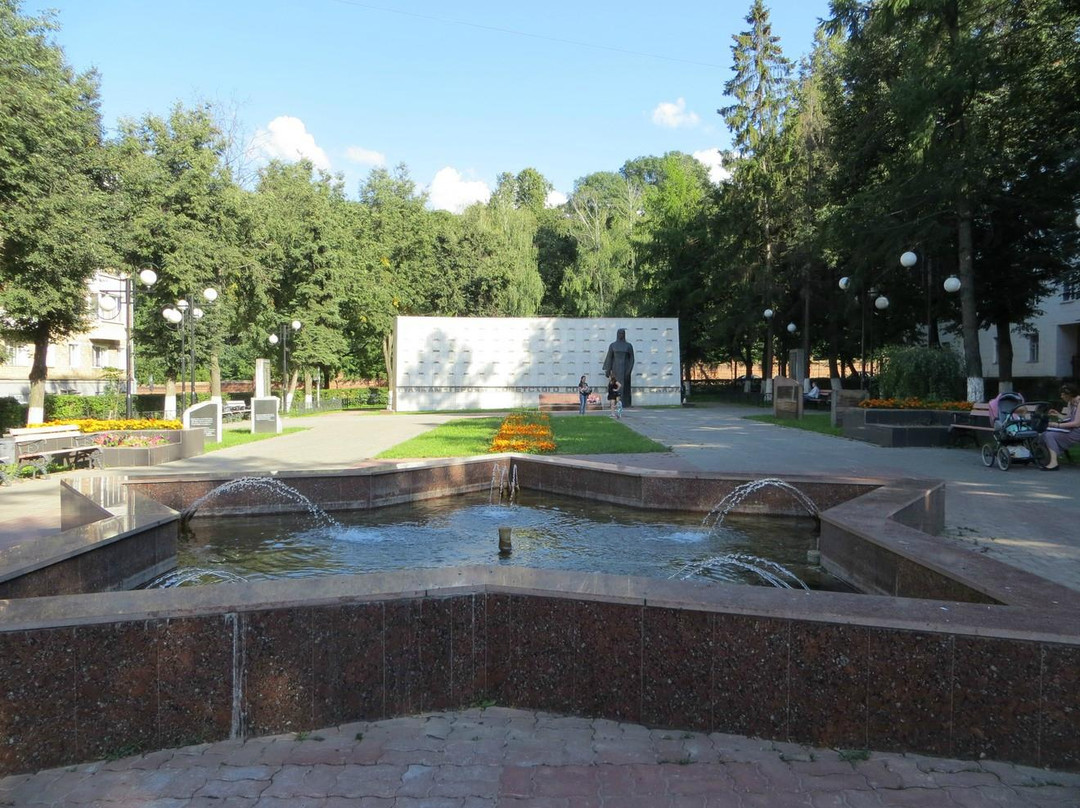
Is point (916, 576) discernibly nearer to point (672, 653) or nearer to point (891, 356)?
point (672, 653)

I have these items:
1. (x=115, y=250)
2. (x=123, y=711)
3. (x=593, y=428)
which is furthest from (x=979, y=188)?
(x=115, y=250)

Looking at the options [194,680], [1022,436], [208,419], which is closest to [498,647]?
[194,680]

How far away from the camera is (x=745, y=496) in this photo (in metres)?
8.96

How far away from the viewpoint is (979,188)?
2039 cm

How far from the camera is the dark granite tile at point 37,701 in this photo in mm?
3121

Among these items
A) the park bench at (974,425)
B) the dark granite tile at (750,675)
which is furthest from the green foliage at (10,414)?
the dark granite tile at (750,675)

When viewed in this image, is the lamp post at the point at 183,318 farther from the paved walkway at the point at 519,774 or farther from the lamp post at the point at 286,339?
the paved walkway at the point at 519,774

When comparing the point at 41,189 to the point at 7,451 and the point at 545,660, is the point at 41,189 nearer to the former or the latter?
the point at 7,451

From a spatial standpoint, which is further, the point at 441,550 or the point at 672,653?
the point at 441,550

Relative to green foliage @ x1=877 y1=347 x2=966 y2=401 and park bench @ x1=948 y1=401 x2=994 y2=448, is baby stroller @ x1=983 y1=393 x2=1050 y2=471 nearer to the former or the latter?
park bench @ x1=948 y1=401 x2=994 y2=448

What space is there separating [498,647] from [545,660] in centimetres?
25

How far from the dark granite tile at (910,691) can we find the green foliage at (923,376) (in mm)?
18481

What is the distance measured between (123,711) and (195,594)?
557 mm

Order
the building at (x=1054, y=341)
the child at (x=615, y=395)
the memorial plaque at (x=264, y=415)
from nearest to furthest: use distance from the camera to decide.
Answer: the memorial plaque at (x=264, y=415), the child at (x=615, y=395), the building at (x=1054, y=341)
